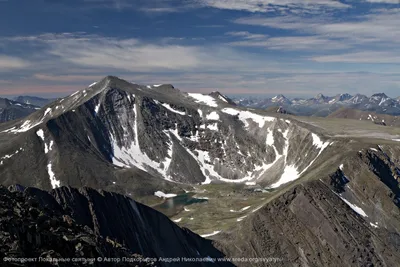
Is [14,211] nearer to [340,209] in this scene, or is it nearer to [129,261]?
[129,261]

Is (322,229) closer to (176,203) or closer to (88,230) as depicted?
(88,230)

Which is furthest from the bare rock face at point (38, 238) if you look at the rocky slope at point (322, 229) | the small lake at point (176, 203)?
the small lake at point (176, 203)

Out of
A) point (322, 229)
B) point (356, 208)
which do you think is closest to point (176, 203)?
point (356, 208)

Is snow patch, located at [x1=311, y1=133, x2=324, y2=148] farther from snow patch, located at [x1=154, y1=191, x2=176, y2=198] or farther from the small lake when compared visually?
snow patch, located at [x1=154, y1=191, x2=176, y2=198]

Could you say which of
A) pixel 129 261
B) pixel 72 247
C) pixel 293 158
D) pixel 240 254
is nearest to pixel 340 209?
pixel 240 254

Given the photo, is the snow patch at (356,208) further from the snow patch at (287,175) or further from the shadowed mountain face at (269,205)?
the snow patch at (287,175)
